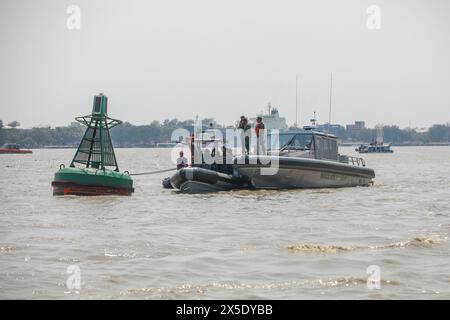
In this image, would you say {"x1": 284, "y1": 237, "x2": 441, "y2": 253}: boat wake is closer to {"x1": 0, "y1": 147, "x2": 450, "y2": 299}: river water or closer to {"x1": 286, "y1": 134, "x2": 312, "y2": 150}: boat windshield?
{"x1": 0, "y1": 147, "x2": 450, "y2": 299}: river water

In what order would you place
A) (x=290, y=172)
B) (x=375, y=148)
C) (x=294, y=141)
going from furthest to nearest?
1. (x=375, y=148)
2. (x=294, y=141)
3. (x=290, y=172)

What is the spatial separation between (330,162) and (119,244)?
15.3m

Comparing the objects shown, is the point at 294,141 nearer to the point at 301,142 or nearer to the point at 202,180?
the point at 301,142

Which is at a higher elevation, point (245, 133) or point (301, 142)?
point (245, 133)

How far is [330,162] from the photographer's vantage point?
92.4ft

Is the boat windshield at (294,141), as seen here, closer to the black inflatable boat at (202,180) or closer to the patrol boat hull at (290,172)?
the patrol boat hull at (290,172)

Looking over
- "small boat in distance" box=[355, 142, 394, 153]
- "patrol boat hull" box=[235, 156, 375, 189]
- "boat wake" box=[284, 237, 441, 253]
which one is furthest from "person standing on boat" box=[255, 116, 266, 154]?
"small boat in distance" box=[355, 142, 394, 153]

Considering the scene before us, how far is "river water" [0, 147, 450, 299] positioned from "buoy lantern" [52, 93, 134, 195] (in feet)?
1.79

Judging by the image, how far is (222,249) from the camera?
44.4ft

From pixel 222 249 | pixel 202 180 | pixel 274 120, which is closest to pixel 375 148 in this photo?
pixel 274 120

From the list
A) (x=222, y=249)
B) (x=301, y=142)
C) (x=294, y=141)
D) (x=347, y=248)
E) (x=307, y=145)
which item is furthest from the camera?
(x=294, y=141)

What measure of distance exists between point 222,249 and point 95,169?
10.9 meters
